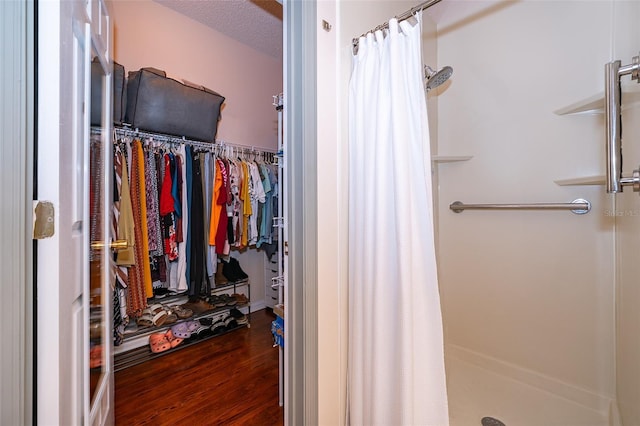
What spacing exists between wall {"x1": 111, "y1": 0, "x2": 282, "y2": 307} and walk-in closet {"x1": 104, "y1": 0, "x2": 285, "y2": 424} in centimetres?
1

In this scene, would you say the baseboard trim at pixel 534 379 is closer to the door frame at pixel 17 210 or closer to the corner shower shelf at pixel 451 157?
the corner shower shelf at pixel 451 157

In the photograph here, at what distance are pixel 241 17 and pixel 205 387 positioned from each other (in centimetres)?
300

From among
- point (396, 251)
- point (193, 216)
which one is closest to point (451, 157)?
point (396, 251)

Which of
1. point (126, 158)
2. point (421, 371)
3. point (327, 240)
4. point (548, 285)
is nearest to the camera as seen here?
point (421, 371)

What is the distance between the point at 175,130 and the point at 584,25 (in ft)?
8.96

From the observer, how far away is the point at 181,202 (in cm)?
229

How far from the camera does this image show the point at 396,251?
1099mm

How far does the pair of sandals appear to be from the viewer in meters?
2.16

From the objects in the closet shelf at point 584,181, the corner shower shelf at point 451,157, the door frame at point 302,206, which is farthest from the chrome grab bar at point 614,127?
the door frame at point 302,206

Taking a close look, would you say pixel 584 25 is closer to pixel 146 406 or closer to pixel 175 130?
pixel 175 130

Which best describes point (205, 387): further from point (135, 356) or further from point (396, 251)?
point (396, 251)

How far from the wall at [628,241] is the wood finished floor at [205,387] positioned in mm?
1627

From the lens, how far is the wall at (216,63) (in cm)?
225

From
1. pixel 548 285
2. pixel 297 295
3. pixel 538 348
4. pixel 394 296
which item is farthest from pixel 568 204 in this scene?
pixel 297 295
